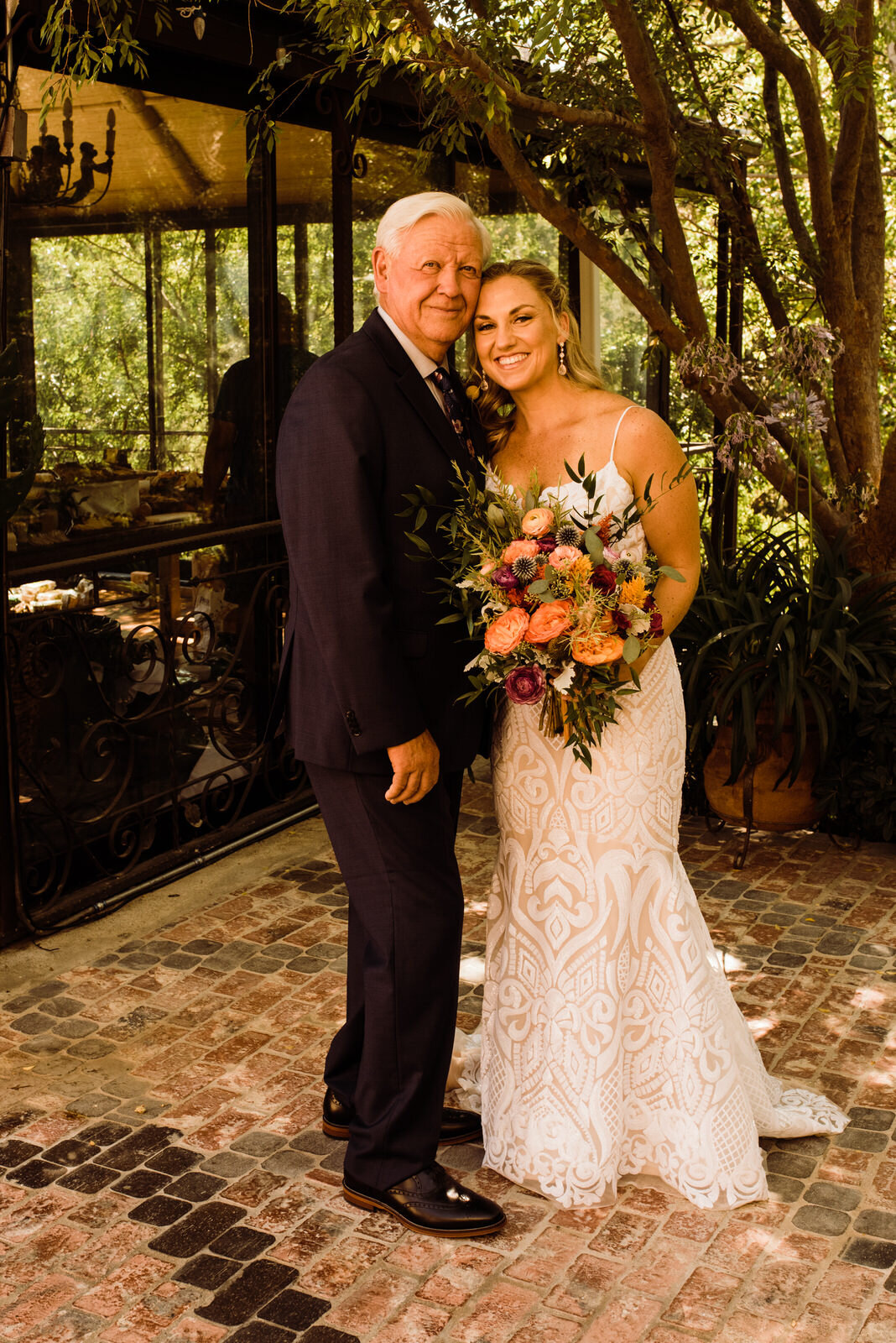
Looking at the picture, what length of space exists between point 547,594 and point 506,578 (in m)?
0.10

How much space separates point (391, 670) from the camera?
3043 millimetres

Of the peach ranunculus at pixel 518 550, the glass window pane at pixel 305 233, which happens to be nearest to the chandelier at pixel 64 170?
the glass window pane at pixel 305 233

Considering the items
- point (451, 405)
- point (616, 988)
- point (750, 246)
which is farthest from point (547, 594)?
point (750, 246)

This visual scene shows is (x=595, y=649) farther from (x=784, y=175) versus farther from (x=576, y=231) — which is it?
(x=784, y=175)

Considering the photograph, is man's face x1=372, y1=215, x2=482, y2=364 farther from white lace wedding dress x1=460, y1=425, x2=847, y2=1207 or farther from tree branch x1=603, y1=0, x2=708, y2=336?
tree branch x1=603, y1=0, x2=708, y2=336

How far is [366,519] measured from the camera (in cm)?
299

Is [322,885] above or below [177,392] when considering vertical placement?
below

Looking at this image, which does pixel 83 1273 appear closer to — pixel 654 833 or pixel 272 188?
pixel 654 833

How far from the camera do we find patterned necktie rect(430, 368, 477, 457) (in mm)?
3320

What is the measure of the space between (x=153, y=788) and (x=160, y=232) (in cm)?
224

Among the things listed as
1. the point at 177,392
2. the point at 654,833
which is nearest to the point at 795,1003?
the point at 654,833

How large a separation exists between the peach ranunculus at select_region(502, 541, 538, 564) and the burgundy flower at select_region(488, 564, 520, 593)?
2cm

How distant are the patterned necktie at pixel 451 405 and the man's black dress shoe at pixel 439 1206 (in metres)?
1.72

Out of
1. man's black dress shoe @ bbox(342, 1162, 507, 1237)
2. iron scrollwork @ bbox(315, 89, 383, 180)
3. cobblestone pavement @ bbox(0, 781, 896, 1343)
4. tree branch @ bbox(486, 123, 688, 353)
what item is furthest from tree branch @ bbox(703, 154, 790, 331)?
man's black dress shoe @ bbox(342, 1162, 507, 1237)
